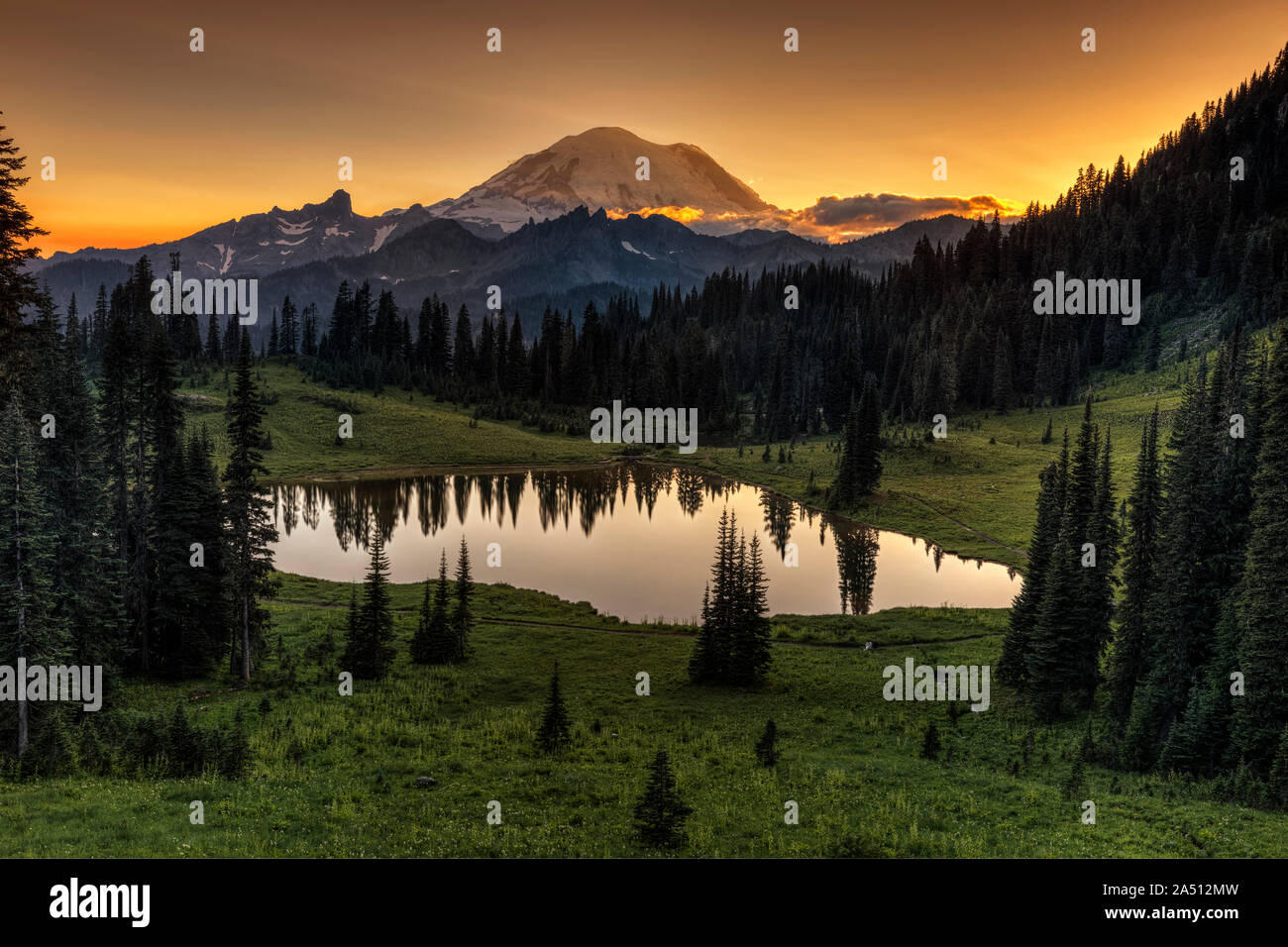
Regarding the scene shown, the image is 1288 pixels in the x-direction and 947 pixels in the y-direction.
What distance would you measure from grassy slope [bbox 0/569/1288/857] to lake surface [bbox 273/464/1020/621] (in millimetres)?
14775

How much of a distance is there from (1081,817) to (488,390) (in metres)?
154

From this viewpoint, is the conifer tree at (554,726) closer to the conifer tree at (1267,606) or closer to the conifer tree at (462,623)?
the conifer tree at (462,623)

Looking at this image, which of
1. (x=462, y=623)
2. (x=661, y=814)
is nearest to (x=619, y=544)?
(x=462, y=623)

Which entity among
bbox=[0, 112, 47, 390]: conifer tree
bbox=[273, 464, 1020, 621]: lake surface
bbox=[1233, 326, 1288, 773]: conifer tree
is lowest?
bbox=[273, 464, 1020, 621]: lake surface

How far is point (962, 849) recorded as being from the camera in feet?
57.1

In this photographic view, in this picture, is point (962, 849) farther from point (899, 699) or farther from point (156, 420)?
point (156, 420)

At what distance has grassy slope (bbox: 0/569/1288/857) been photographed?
55.3 ft

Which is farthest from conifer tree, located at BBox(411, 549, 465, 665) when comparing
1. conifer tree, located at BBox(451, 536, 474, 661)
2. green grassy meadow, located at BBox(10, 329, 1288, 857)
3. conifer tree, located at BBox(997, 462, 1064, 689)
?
conifer tree, located at BBox(997, 462, 1064, 689)

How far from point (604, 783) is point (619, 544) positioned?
160ft

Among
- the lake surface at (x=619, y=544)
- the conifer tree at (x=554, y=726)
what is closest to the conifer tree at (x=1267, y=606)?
the conifer tree at (x=554, y=726)

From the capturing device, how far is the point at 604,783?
22.3 meters

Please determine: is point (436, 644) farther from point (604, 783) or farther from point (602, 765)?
point (604, 783)

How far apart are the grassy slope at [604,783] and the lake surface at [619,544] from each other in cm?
1478

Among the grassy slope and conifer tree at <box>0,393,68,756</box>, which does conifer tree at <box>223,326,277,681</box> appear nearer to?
the grassy slope
